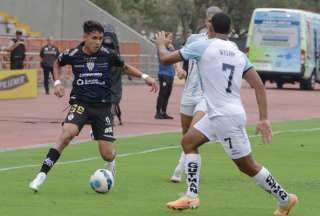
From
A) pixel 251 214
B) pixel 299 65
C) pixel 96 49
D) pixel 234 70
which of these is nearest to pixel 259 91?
pixel 234 70

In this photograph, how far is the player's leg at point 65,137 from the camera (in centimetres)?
1072

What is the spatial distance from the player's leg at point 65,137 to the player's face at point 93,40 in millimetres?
664

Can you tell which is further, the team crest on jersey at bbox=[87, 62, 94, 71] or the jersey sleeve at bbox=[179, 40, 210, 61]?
the team crest on jersey at bbox=[87, 62, 94, 71]

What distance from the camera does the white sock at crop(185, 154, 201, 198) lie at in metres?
Result: 9.54

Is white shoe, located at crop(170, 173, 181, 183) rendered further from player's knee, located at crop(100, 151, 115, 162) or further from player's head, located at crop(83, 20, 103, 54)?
player's head, located at crop(83, 20, 103, 54)

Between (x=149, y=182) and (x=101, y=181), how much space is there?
133cm

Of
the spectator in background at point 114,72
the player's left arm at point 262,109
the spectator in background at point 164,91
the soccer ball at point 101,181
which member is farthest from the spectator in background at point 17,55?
the player's left arm at point 262,109

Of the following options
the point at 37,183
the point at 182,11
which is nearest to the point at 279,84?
the point at 182,11

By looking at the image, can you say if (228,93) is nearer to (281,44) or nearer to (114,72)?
(114,72)

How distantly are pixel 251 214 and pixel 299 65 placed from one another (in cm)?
3061

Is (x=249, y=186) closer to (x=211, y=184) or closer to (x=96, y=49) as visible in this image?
(x=211, y=184)

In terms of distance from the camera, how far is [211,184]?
11805 mm

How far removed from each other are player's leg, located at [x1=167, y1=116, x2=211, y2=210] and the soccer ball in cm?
124

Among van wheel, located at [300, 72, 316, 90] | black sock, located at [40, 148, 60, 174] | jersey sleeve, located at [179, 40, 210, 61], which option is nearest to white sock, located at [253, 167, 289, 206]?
jersey sleeve, located at [179, 40, 210, 61]
